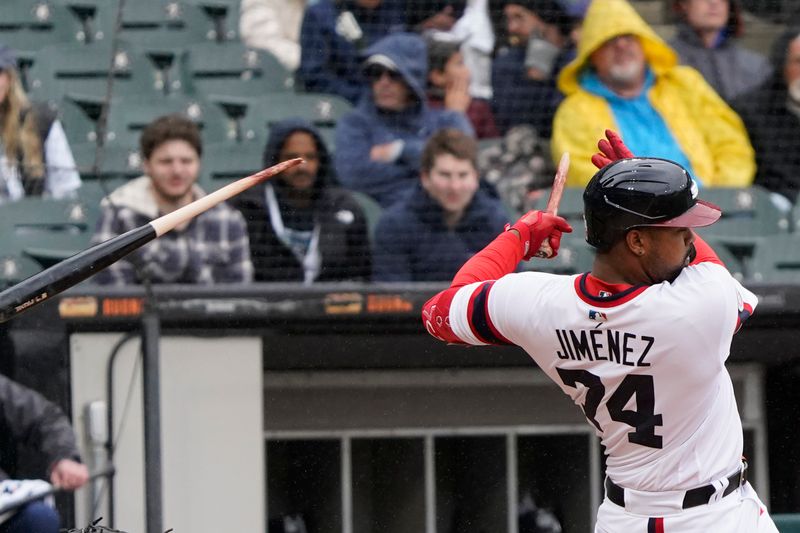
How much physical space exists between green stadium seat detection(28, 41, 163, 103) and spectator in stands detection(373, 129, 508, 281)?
55.4 inches

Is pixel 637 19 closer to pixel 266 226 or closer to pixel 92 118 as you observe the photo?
pixel 266 226

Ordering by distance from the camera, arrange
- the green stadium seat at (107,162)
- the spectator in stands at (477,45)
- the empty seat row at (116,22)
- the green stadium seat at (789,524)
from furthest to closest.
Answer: the empty seat row at (116,22) → the spectator in stands at (477,45) → the green stadium seat at (107,162) → the green stadium seat at (789,524)

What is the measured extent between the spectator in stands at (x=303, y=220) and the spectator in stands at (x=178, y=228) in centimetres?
14

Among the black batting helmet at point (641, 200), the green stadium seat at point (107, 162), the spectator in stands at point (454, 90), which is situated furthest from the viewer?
the spectator in stands at point (454, 90)

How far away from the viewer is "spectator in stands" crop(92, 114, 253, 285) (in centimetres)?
554

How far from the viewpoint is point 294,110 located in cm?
638

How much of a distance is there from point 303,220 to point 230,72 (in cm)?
111

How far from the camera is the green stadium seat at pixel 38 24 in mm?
6613

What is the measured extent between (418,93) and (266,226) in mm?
905

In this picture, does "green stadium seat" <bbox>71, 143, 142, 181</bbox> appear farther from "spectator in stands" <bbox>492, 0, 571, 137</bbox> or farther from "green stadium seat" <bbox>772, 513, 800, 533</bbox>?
"green stadium seat" <bbox>772, 513, 800, 533</bbox>

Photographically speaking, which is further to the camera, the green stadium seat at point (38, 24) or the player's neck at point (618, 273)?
the green stadium seat at point (38, 24)

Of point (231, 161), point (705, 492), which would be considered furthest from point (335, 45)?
point (705, 492)

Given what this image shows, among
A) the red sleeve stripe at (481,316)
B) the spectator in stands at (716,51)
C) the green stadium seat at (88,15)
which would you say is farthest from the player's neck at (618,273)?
the green stadium seat at (88,15)

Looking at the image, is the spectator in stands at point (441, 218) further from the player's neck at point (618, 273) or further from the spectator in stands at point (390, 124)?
the player's neck at point (618, 273)
